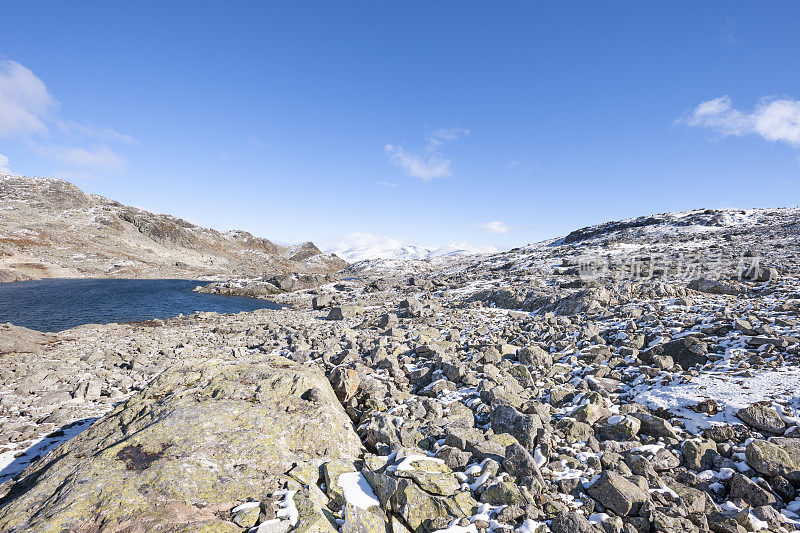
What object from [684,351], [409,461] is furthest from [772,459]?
[409,461]

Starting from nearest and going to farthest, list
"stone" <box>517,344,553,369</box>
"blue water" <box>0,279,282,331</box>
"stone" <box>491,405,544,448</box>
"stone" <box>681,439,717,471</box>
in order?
"stone" <box>681,439,717,471</box> → "stone" <box>491,405,544,448</box> → "stone" <box>517,344,553,369</box> → "blue water" <box>0,279,282,331</box>

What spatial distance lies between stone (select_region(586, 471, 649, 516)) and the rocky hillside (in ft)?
352

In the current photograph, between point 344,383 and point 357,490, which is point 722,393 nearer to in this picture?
point 357,490

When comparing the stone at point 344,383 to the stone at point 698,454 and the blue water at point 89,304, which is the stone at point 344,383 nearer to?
the stone at point 698,454

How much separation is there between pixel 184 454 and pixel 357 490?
11.7ft

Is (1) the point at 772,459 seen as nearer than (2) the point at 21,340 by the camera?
Yes

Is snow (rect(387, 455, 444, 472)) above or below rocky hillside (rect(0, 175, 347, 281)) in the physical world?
below

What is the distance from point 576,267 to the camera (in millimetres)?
50188

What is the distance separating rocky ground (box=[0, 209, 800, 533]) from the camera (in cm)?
558

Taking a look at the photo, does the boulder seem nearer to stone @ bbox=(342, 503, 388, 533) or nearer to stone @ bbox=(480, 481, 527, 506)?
stone @ bbox=(342, 503, 388, 533)

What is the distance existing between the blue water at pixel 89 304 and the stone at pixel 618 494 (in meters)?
49.3

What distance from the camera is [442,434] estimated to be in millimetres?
8672

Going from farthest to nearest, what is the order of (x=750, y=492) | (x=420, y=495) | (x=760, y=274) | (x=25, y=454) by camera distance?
(x=760, y=274)
(x=25, y=454)
(x=420, y=495)
(x=750, y=492)

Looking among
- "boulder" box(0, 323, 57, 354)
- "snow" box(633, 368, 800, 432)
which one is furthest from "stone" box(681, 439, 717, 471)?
"boulder" box(0, 323, 57, 354)
